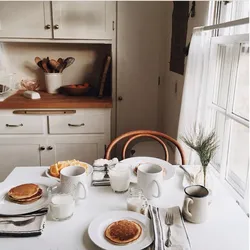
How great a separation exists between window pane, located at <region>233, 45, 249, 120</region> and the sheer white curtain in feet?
0.61

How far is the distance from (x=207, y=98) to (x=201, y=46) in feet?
0.97

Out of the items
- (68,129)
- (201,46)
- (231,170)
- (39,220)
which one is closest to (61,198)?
(39,220)

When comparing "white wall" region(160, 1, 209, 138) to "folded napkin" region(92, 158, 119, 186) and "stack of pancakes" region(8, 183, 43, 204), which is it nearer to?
"folded napkin" region(92, 158, 119, 186)

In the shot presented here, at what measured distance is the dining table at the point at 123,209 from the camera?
937 millimetres

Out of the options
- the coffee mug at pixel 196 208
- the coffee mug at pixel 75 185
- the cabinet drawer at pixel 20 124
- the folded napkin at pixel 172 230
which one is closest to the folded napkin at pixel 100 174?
the coffee mug at pixel 75 185

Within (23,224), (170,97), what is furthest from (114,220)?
(170,97)

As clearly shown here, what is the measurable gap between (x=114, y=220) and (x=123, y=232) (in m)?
0.09

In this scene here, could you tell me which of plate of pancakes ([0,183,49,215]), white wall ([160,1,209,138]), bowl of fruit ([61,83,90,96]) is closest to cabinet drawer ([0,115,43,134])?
bowl of fruit ([61,83,90,96])

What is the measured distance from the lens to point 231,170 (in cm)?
163

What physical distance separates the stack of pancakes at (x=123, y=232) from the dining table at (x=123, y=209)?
62 mm

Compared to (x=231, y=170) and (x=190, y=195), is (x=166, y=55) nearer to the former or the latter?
(x=231, y=170)

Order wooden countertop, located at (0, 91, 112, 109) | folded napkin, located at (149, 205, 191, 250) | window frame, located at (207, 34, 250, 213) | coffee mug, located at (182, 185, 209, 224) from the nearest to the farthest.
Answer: folded napkin, located at (149, 205, 191, 250) → coffee mug, located at (182, 185, 209, 224) → window frame, located at (207, 34, 250, 213) → wooden countertop, located at (0, 91, 112, 109)

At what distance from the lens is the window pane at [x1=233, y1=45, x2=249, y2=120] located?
1.49 metres

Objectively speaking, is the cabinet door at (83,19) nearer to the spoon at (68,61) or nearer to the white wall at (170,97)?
the spoon at (68,61)
